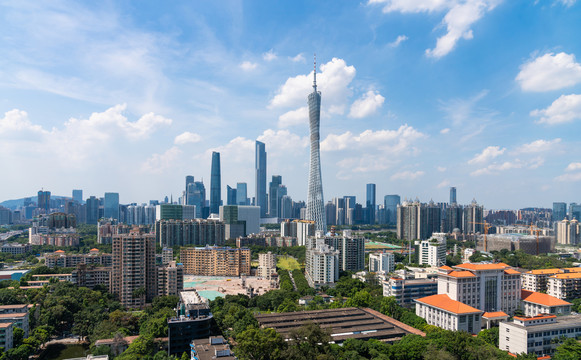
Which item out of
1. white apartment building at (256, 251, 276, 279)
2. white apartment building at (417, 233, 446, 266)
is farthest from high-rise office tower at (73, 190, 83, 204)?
white apartment building at (417, 233, 446, 266)

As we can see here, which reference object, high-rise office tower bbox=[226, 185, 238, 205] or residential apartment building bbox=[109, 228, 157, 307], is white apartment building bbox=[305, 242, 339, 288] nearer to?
residential apartment building bbox=[109, 228, 157, 307]

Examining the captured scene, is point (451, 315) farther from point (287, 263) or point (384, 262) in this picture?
point (287, 263)

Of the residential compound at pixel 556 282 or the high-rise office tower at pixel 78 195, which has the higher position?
the high-rise office tower at pixel 78 195

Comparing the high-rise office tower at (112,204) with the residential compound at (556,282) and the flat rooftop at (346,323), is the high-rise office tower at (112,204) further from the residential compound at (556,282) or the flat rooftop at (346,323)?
the residential compound at (556,282)

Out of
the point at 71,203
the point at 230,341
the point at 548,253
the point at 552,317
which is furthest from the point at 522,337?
the point at 71,203

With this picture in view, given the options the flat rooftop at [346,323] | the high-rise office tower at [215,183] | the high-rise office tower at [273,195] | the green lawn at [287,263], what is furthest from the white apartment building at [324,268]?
the high-rise office tower at [273,195]

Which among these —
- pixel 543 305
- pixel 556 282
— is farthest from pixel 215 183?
pixel 543 305
